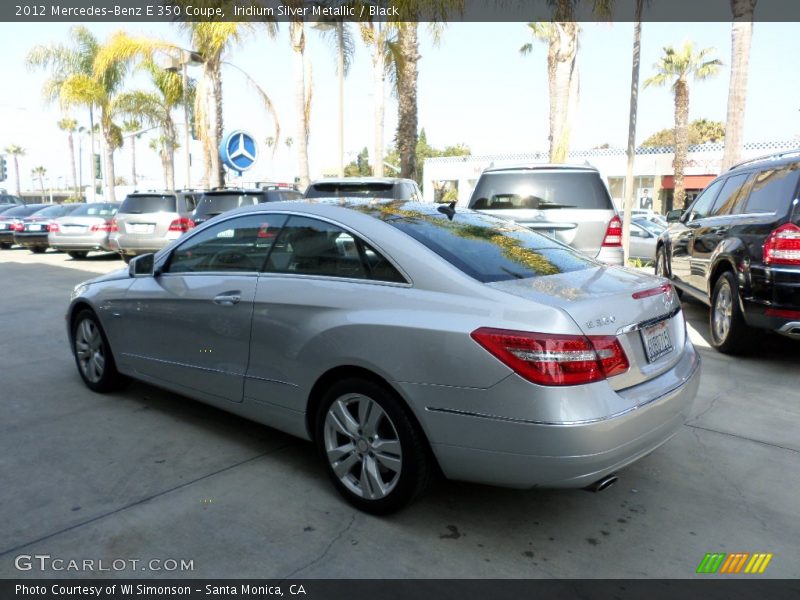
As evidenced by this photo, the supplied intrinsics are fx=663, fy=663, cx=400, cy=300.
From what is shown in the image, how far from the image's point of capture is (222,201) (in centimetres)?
1227

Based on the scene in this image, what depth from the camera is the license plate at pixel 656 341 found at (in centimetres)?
312

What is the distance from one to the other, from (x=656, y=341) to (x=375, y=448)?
1461 millimetres

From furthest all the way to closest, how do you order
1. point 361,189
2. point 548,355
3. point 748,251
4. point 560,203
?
point 361,189, point 560,203, point 748,251, point 548,355

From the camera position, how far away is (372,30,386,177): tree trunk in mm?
18219

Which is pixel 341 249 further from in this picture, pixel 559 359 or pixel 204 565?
pixel 204 565

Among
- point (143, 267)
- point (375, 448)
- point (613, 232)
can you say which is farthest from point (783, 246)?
point (143, 267)

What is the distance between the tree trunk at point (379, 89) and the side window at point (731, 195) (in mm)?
11739

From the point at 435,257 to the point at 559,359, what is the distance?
2.67 feet

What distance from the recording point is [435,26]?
15.8 metres

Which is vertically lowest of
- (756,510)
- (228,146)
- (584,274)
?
(756,510)

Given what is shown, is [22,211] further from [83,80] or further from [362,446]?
[362,446]

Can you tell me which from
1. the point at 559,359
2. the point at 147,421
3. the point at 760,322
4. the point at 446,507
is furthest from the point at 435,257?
the point at 760,322

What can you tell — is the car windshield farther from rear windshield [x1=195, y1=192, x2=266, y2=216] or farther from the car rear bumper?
rear windshield [x1=195, y1=192, x2=266, y2=216]

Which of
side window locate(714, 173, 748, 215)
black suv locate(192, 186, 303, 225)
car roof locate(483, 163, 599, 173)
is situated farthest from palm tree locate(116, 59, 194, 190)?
side window locate(714, 173, 748, 215)
